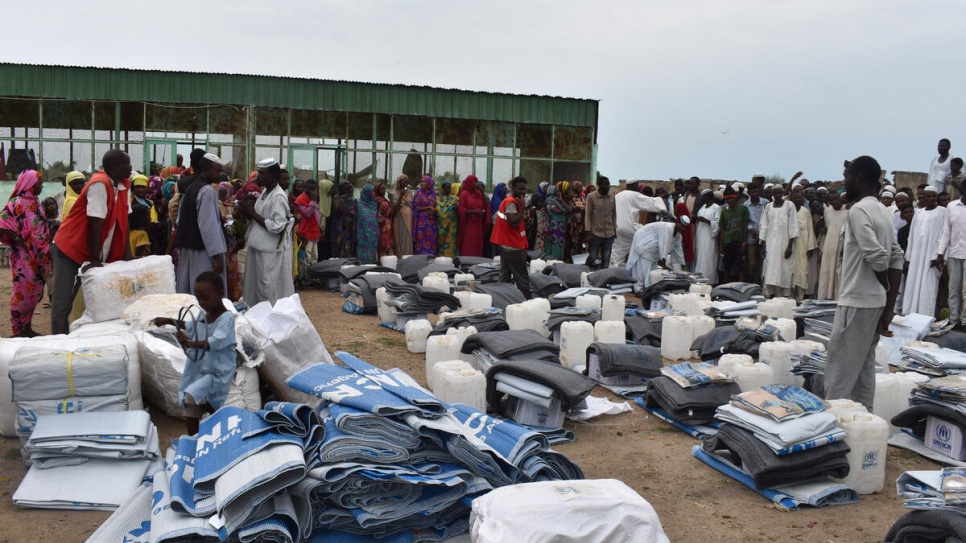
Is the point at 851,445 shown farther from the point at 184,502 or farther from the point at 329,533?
the point at 184,502

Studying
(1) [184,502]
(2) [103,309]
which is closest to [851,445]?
(1) [184,502]

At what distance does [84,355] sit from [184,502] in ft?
6.01

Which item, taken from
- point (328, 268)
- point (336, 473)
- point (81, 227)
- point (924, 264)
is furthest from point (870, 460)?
point (328, 268)

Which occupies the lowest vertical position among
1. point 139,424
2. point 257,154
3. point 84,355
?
point 139,424

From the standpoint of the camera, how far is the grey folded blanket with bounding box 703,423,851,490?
440cm

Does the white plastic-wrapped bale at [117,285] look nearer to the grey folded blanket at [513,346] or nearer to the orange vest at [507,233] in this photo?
the grey folded blanket at [513,346]

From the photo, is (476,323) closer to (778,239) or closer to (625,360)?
(625,360)

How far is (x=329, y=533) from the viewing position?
3615mm

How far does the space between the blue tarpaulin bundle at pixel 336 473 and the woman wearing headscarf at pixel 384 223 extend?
951 cm

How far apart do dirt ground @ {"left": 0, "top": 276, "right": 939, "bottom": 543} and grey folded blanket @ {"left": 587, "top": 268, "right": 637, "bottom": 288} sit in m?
4.68

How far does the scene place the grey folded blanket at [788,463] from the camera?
440 cm

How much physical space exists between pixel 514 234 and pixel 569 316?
6.17 feet

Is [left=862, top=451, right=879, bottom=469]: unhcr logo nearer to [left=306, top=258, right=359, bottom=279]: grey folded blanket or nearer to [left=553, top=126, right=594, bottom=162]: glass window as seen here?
[left=306, top=258, right=359, bottom=279]: grey folded blanket

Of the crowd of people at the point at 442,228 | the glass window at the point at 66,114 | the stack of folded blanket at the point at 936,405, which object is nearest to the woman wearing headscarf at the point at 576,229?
the crowd of people at the point at 442,228
